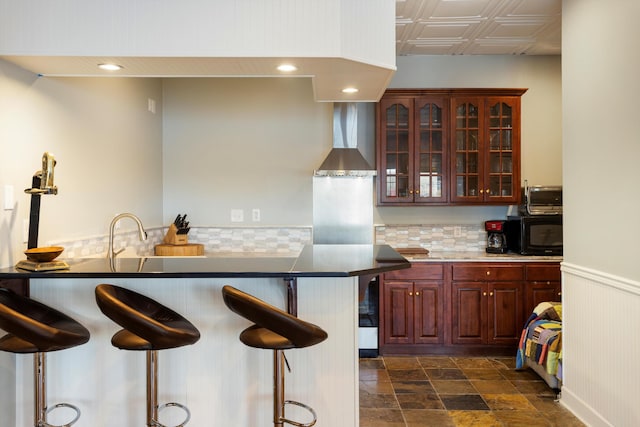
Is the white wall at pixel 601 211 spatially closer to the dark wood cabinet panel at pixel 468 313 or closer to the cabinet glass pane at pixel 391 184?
the dark wood cabinet panel at pixel 468 313

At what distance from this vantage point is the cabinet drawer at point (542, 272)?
3.98m

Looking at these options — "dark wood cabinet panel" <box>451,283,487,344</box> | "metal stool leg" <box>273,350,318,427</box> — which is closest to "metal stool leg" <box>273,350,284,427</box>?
"metal stool leg" <box>273,350,318,427</box>

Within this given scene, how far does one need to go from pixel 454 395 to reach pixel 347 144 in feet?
7.80

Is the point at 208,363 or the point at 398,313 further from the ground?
the point at 208,363

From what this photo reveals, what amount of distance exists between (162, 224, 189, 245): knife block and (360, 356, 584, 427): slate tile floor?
1964 millimetres

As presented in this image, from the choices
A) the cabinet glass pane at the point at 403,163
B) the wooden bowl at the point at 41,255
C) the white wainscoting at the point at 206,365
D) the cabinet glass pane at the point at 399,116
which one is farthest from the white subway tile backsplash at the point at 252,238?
the wooden bowl at the point at 41,255

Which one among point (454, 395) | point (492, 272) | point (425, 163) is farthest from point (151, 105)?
point (454, 395)

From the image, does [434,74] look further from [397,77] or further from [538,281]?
[538,281]

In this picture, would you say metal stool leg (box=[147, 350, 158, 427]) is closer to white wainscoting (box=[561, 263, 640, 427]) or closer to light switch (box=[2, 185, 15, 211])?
light switch (box=[2, 185, 15, 211])

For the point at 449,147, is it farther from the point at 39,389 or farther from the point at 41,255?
the point at 39,389

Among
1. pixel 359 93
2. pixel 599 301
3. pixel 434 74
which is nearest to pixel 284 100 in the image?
pixel 434 74

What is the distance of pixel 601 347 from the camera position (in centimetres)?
263

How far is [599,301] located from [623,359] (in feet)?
1.14

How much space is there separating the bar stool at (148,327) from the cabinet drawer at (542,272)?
10.2ft
